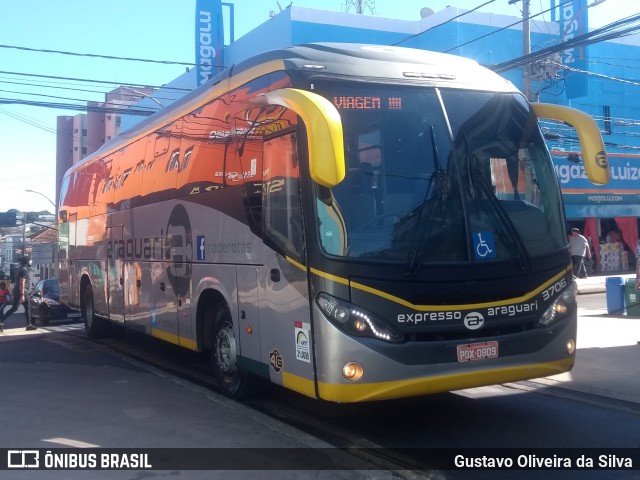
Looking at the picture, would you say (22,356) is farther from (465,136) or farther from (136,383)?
(465,136)

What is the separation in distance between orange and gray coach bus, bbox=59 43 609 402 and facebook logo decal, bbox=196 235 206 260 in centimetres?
75

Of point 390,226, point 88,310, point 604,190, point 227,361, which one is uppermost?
point 604,190

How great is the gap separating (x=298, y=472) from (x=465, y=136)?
3.32 meters

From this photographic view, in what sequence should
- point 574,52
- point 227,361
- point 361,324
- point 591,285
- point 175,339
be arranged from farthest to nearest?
point 574,52 → point 591,285 → point 175,339 → point 227,361 → point 361,324

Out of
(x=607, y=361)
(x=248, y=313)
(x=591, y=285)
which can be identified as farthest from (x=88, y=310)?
(x=591, y=285)

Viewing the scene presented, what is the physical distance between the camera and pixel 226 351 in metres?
8.50

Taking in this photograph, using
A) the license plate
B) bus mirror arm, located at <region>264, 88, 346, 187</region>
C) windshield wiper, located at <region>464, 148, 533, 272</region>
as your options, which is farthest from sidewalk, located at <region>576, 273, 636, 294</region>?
bus mirror arm, located at <region>264, 88, 346, 187</region>

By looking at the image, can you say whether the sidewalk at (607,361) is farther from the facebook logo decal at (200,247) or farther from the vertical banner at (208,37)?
the vertical banner at (208,37)

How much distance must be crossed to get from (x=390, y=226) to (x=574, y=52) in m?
26.0

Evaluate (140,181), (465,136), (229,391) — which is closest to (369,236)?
(465,136)

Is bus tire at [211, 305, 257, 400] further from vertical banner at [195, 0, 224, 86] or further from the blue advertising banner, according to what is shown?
vertical banner at [195, 0, 224, 86]

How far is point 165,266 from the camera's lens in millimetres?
10156

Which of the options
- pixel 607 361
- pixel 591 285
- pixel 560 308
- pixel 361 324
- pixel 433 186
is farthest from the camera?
pixel 591 285

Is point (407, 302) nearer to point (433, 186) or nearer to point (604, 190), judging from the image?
point (433, 186)
